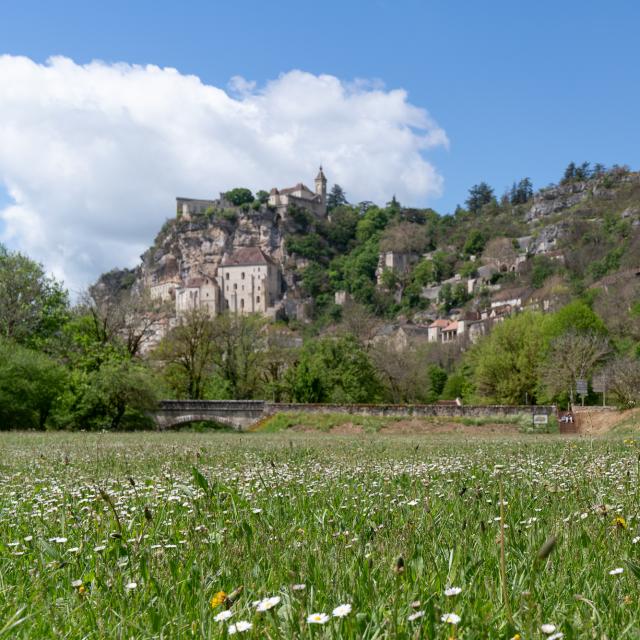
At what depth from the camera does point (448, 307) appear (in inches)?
6678

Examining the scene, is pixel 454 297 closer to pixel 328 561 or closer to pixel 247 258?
pixel 247 258

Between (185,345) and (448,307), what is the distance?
386ft

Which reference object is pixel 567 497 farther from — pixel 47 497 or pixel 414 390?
pixel 414 390

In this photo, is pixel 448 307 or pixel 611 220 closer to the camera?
pixel 611 220

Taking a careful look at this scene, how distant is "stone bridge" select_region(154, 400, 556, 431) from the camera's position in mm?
47359

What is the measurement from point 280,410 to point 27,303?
60.5 ft

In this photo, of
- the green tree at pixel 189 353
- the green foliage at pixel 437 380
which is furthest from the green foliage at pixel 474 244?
the green tree at pixel 189 353

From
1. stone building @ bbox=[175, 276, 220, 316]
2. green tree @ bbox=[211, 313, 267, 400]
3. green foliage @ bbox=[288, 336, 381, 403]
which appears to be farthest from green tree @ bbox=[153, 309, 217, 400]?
stone building @ bbox=[175, 276, 220, 316]

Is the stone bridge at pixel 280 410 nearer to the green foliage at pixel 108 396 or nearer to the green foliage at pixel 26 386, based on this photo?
the green foliage at pixel 108 396

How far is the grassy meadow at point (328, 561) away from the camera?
2.80 metres

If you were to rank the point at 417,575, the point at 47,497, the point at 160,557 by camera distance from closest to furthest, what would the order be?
the point at 417,575, the point at 160,557, the point at 47,497

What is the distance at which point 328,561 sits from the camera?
12.7ft

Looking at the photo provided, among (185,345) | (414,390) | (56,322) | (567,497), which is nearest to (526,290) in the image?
(414,390)

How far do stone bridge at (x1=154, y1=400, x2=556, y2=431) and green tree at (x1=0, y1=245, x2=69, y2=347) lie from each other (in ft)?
30.7
